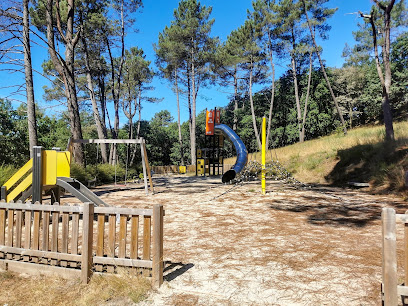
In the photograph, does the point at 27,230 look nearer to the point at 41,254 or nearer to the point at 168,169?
the point at 41,254

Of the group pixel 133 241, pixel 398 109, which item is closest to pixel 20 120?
pixel 133 241

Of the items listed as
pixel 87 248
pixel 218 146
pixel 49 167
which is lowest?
pixel 87 248

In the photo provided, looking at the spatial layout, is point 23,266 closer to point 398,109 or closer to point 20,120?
point 20,120

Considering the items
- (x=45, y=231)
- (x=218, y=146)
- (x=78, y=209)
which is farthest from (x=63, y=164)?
(x=218, y=146)

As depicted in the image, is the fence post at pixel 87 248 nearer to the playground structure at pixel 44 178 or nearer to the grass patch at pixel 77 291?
the grass patch at pixel 77 291

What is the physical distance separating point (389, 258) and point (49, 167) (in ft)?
19.5

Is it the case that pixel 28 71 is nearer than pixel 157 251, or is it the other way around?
pixel 157 251

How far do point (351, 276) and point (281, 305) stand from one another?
1.11 metres

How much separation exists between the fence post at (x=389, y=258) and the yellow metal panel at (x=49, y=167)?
581 cm

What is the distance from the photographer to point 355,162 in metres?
14.0

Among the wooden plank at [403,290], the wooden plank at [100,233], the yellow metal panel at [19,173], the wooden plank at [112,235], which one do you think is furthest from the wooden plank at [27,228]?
the wooden plank at [403,290]

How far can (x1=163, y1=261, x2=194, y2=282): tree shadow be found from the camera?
3.17 metres

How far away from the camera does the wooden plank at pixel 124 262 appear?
2.97 meters

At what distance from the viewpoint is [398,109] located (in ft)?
105
